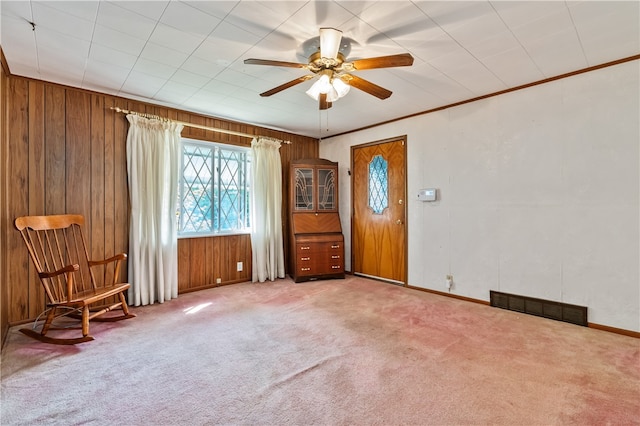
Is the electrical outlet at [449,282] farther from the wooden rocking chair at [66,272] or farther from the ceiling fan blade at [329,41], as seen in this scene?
the wooden rocking chair at [66,272]

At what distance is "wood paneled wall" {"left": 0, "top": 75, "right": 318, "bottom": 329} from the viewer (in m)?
2.74

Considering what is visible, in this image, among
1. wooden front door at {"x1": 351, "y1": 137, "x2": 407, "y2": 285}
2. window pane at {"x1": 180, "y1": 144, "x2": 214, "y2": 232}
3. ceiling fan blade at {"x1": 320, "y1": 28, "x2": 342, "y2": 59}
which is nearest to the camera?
ceiling fan blade at {"x1": 320, "y1": 28, "x2": 342, "y2": 59}

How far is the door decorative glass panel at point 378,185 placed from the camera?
4.41 m

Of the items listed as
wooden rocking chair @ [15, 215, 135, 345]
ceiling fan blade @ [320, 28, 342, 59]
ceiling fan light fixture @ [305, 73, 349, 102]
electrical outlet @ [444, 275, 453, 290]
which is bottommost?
electrical outlet @ [444, 275, 453, 290]

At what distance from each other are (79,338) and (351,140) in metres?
4.12

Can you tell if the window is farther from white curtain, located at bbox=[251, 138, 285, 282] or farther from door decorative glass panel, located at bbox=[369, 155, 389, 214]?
door decorative glass panel, located at bbox=[369, 155, 389, 214]

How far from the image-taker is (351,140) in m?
4.87

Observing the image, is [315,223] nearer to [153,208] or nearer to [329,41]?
[153,208]

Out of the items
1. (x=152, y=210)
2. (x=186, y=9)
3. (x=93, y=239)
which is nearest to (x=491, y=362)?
(x=186, y=9)

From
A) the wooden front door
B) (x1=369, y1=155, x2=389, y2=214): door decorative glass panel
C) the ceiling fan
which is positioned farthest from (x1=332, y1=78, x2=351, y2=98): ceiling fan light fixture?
(x1=369, y1=155, x2=389, y2=214): door decorative glass panel

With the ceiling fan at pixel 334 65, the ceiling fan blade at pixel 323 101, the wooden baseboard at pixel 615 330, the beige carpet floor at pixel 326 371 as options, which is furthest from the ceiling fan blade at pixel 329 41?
the wooden baseboard at pixel 615 330

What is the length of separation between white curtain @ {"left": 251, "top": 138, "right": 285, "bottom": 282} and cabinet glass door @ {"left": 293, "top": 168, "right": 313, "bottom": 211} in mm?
250

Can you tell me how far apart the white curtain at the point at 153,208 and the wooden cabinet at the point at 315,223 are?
1655 mm

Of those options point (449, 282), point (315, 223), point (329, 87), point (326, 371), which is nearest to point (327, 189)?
point (315, 223)
